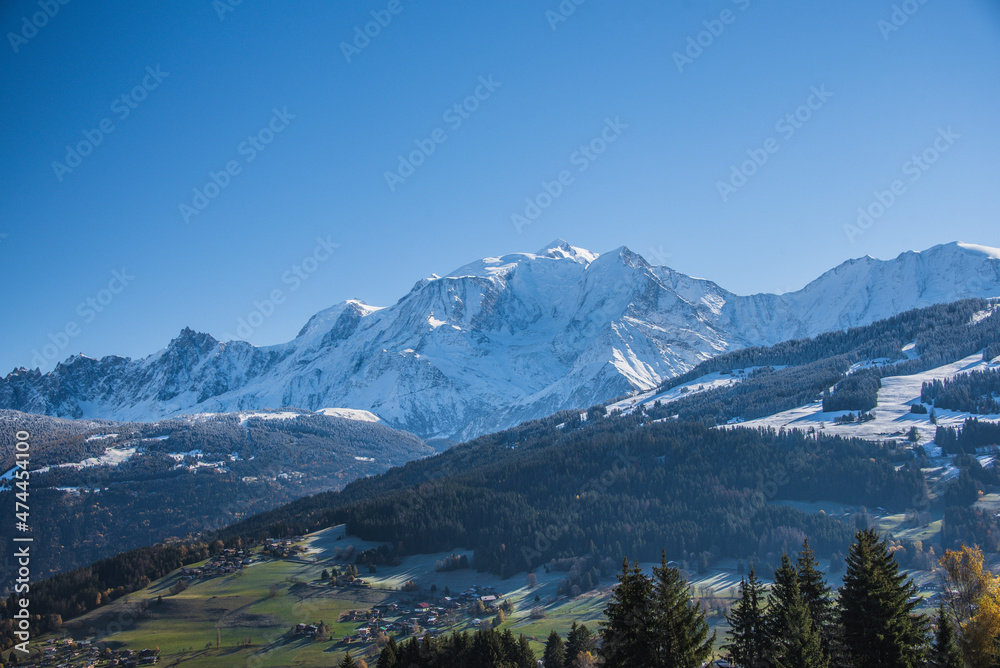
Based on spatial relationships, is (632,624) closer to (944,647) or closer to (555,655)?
(944,647)

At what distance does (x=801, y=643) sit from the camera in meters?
44.0

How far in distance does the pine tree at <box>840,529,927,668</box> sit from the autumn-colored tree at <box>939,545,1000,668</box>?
5913 mm

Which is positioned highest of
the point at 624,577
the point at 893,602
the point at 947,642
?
the point at 624,577

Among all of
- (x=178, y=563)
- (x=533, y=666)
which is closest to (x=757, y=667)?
(x=533, y=666)

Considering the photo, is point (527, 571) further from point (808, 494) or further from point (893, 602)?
point (893, 602)

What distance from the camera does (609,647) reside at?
43.2 m

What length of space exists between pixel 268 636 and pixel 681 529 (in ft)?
346

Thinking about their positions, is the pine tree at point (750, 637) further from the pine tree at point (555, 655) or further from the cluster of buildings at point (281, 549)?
the cluster of buildings at point (281, 549)

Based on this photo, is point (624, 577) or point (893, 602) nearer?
point (624, 577)

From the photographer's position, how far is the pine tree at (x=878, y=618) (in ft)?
148

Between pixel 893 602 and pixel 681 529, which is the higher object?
pixel 893 602

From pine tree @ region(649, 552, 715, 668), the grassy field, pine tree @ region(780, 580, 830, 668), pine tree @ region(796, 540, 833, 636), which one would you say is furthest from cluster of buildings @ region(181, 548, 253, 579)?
pine tree @ region(780, 580, 830, 668)

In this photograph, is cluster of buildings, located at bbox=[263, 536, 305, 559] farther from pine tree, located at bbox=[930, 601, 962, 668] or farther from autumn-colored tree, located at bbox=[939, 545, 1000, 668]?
pine tree, located at bbox=[930, 601, 962, 668]

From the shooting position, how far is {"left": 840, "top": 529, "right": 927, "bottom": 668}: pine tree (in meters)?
45.2
